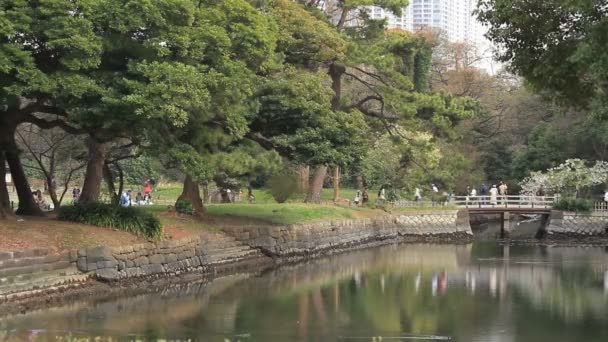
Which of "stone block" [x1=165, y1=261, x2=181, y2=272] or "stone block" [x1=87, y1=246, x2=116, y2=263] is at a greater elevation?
"stone block" [x1=87, y1=246, x2=116, y2=263]

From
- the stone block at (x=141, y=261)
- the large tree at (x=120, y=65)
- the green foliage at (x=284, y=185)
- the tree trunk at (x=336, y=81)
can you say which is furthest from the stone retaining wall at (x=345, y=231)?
the large tree at (x=120, y=65)

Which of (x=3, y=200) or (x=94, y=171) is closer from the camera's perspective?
(x=3, y=200)

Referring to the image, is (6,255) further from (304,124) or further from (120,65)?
(304,124)

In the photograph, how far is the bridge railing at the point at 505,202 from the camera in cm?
4153

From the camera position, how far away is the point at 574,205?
3947 centimetres

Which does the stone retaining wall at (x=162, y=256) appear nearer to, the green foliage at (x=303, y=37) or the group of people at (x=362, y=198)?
the green foliage at (x=303, y=37)

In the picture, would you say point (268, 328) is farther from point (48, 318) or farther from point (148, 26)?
point (148, 26)

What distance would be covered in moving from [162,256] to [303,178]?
60.1 feet

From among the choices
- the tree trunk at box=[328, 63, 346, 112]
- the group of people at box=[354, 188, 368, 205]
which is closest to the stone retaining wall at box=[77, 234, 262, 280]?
the tree trunk at box=[328, 63, 346, 112]

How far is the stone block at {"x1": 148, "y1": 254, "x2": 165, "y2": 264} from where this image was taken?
66.7ft

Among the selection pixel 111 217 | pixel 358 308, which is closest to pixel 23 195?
pixel 111 217

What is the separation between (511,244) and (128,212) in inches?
912

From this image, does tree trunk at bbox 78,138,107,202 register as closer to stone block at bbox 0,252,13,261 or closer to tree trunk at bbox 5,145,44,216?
tree trunk at bbox 5,145,44,216

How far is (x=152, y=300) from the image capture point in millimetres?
17953
